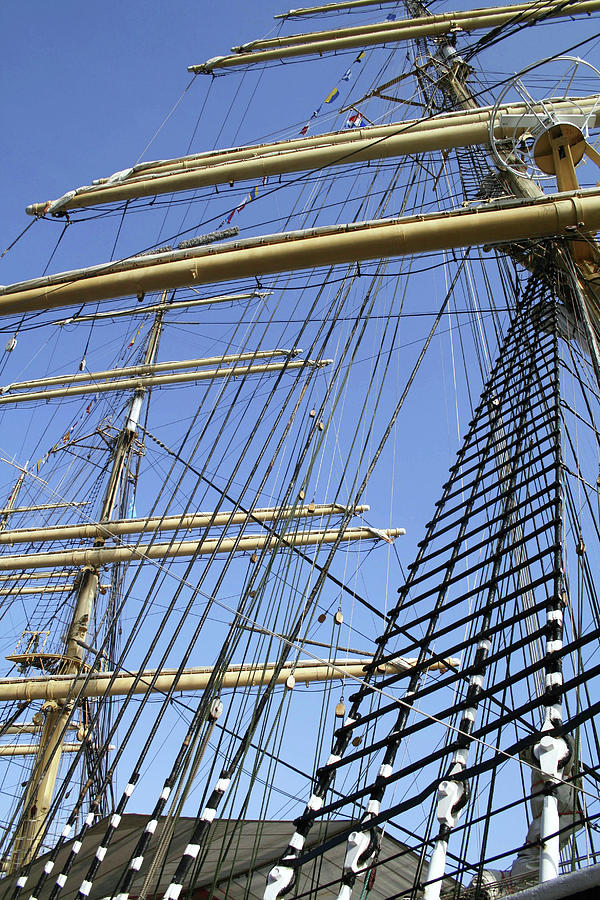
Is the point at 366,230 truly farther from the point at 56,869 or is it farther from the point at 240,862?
the point at 56,869

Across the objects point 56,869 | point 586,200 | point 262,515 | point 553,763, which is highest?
point 262,515

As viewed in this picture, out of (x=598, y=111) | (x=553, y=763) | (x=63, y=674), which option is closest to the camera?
(x=553, y=763)

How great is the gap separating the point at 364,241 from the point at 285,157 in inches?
146

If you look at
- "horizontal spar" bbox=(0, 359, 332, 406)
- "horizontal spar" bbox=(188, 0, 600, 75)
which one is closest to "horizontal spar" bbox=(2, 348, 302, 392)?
"horizontal spar" bbox=(0, 359, 332, 406)

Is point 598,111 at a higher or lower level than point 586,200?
higher

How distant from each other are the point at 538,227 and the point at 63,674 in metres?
13.9

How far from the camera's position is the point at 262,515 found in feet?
51.4

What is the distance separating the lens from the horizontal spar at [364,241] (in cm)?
595

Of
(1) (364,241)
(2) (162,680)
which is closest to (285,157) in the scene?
(1) (364,241)

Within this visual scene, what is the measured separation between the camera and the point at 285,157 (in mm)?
9148

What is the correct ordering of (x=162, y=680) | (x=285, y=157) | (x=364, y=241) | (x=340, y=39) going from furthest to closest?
(x=162, y=680) < (x=340, y=39) < (x=285, y=157) < (x=364, y=241)

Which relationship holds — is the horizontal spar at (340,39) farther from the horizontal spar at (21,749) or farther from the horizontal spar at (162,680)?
the horizontal spar at (21,749)

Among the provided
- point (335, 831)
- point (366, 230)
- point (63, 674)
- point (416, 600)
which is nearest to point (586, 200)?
point (366, 230)

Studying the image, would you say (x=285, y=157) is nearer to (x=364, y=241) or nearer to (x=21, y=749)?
(x=364, y=241)
